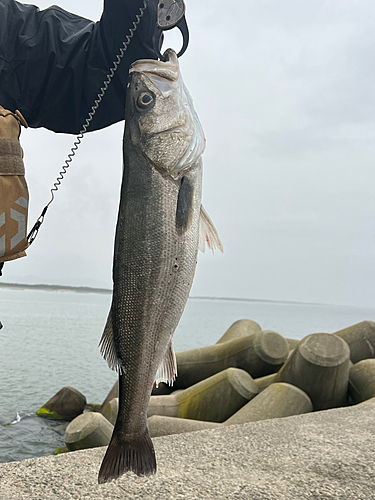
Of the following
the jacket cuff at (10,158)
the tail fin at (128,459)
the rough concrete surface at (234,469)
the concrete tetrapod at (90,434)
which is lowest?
the concrete tetrapod at (90,434)

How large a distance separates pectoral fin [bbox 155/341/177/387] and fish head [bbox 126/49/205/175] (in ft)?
2.64

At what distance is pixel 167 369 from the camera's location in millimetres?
2004

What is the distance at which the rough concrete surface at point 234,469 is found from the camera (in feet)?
9.80

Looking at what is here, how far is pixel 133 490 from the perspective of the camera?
118 inches

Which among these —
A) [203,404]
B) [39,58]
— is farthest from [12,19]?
[203,404]

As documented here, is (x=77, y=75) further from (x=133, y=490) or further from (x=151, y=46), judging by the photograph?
(x=133, y=490)

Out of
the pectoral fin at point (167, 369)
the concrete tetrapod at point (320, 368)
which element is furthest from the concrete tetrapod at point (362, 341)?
the pectoral fin at point (167, 369)

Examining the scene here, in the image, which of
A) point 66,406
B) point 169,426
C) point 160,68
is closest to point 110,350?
point 160,68

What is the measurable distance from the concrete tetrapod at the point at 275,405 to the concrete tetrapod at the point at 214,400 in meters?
0.47

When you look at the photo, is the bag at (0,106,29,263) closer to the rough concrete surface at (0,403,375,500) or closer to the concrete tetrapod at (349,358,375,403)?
the rough concrete surface at (0,403,375,500)

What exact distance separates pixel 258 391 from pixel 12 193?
4997mm

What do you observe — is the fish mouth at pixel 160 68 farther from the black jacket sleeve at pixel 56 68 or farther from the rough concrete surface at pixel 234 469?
the rough concrete surface at pixel 234 469

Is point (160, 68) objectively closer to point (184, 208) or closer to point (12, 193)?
point (184, 208)

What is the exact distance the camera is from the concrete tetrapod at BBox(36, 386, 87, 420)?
34.6 ft
